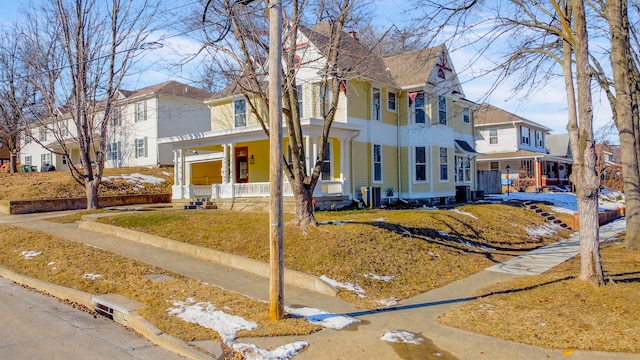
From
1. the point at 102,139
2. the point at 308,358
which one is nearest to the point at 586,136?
the point at 308,358

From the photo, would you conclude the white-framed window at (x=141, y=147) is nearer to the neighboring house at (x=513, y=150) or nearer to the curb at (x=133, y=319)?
the curb at (x=133, y=319)

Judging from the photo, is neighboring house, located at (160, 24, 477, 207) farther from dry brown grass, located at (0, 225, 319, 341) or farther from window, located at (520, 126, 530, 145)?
window, located at (520, 126, 530, 145)

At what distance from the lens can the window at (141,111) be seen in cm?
3369

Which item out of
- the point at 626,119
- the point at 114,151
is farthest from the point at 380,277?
the point at 114,151

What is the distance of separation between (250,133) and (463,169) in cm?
1422

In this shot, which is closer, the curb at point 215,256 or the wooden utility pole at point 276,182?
the wooden utility pole at point 276,182

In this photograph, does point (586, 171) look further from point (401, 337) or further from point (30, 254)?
point (30, 254)

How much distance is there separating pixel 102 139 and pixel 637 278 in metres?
19.6

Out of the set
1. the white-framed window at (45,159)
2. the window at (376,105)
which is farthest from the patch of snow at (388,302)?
the white-framed window at (45,159)

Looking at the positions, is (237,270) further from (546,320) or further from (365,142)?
(365,142)

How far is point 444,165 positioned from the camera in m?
24.6

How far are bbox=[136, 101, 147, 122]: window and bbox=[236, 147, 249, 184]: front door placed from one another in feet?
42.5

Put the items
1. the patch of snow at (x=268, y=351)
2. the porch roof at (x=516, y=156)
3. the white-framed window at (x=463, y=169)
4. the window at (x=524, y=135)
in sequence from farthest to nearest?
1. the window at (x=524, y=135)
2. the porch roof at (x=516, y=156)
3. the white-framed window at (x=463, y=169)
4. the patch of snow at (x=268, y=351)

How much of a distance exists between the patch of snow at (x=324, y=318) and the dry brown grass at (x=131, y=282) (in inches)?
10.4
